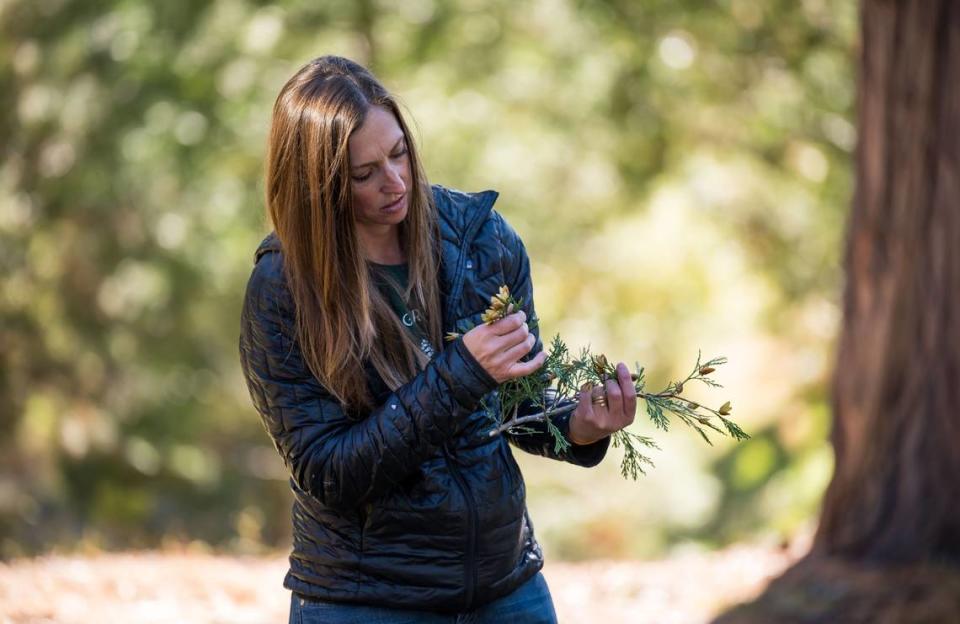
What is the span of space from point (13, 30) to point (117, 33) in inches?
53.2

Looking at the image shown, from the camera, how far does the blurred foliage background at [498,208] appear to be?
8.36 m

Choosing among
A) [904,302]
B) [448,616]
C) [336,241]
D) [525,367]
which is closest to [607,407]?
[525,367]

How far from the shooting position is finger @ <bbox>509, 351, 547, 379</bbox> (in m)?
2.25

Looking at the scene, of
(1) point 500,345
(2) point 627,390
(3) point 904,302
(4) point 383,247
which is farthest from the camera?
(3) point 904,302

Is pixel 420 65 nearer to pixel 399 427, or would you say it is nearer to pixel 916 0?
pixel 916 0

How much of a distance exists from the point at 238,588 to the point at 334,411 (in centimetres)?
Answer: 348

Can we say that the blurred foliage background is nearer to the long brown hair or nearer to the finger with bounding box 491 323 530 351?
the long brown hair

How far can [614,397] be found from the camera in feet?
7.69

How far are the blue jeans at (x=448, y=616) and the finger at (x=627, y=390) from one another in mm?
467

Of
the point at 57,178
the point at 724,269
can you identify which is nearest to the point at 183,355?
the point at 57,178

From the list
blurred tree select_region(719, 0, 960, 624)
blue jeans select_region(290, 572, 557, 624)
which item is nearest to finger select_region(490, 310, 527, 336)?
blue jeans select_region(290, 572, 557, 624)

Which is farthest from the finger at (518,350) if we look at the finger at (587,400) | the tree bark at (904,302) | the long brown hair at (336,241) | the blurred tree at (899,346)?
the tree bark at (904,302)

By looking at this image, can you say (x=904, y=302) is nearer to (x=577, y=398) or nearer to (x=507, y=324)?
(x=577, y=398)

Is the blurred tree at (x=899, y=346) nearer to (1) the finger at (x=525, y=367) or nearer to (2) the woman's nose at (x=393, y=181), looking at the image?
(1) the finger at (x=525, y=367)
